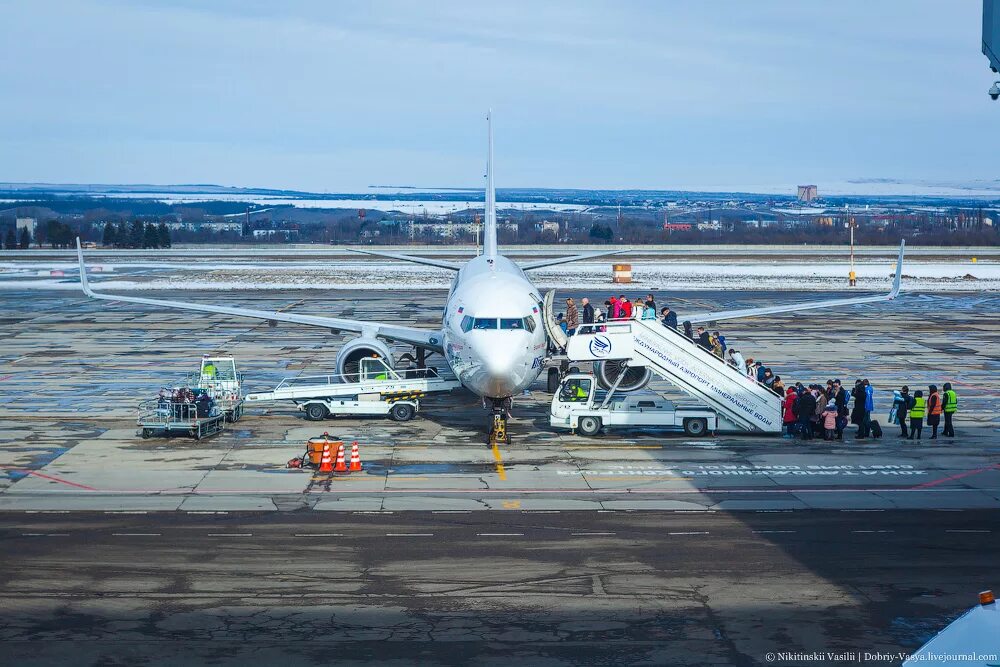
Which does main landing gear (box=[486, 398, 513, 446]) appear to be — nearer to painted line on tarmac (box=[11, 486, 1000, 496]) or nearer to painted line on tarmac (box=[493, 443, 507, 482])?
painted line on tarmac (box=[493, 443, 507, 482])

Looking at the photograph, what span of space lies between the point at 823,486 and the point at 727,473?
2529 mm

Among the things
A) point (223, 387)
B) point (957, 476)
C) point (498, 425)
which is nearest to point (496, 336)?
point (498, 425)

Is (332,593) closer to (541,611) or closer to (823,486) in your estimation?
(541,611)

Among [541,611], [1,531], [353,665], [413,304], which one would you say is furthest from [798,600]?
[413,304]

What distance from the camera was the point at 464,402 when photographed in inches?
1591

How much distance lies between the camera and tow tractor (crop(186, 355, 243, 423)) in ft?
120

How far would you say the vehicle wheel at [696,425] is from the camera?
34219 mm

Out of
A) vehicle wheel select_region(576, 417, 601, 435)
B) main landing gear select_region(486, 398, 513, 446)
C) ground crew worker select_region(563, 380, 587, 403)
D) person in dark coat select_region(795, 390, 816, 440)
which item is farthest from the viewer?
ground crew worker select_region(563, 380, 587, 403)

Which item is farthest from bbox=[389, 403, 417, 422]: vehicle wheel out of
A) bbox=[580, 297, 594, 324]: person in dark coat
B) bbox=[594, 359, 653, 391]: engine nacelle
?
bbox=[580, 297, 594, 324]: person in dark coat

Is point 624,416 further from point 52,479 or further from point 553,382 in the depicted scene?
point 52,479

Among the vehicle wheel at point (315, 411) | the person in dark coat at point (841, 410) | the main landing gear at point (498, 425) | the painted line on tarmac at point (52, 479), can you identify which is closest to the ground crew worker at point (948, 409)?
the person in dark coat at point (841, 410)

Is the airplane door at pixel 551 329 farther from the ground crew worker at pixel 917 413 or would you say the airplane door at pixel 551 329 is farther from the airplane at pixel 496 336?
the ground crew worker at pixel 917 413

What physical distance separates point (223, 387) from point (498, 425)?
10.4 meters

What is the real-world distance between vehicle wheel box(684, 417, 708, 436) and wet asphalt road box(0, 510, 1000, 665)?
8.80m
